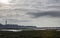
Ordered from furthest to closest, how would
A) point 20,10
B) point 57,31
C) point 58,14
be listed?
point 20,10
point 58,14
point 57,31

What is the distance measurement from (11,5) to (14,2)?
0.20 meters

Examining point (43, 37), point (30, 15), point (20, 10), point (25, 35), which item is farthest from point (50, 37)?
point (20, 10)

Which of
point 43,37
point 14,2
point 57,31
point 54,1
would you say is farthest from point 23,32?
point 54,1

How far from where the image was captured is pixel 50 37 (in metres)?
2.26

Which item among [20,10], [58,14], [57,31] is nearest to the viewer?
[57,31]

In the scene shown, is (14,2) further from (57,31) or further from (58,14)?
(57,31)

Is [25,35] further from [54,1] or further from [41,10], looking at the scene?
[54,1]

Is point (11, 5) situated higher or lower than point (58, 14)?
higher

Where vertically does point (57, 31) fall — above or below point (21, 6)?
below

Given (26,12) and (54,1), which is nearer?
(26,12)

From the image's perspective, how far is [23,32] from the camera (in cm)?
216

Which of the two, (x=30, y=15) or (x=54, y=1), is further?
(x=54, y=1)

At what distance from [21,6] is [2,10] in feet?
2.68

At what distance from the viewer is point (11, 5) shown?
5.53 metres
